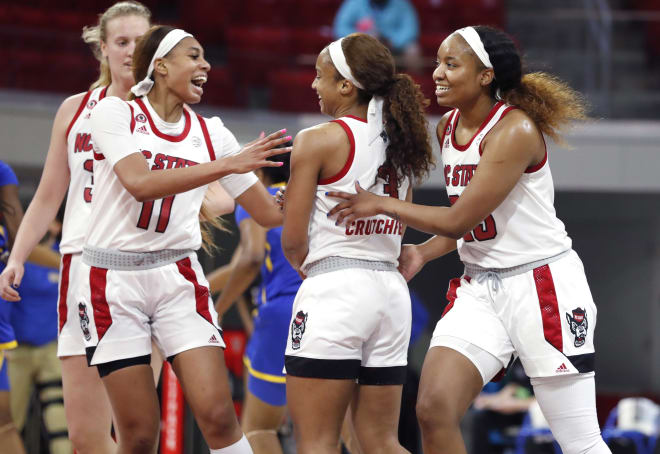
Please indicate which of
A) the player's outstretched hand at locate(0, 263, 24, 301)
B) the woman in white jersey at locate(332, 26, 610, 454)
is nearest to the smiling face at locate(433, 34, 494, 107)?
the woman in white jersey at locate(332, 26, 610, 454)

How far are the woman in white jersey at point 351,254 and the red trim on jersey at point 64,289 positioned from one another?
1.13 m

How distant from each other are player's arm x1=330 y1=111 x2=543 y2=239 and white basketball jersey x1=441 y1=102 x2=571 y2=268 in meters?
0.10

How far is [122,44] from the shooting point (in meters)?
4.21

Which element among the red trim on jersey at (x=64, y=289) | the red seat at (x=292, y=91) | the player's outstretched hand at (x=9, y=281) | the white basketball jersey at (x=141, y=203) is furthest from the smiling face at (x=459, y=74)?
the red seat at (x=292, y=91)

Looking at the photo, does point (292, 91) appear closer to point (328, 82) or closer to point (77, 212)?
point (77, 212)

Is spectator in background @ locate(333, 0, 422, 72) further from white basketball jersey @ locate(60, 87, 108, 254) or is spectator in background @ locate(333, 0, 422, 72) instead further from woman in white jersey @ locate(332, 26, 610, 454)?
woman in white jersey @ locate(332, 26, 610, 454)

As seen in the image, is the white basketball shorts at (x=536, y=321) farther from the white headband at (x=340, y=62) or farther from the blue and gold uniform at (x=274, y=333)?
the blue and gold uniform at (x=274, y=333)

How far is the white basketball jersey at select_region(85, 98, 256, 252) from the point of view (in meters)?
3.60

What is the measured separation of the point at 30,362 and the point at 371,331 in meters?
3.30

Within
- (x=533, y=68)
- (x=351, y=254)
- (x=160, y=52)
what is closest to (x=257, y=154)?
(x=351, y=254)

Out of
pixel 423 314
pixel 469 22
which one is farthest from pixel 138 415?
pixel 469 22

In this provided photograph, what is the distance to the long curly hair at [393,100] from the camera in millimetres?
3367

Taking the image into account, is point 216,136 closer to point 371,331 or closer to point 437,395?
point 371,331

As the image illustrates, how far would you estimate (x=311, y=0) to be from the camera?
1123 cm
